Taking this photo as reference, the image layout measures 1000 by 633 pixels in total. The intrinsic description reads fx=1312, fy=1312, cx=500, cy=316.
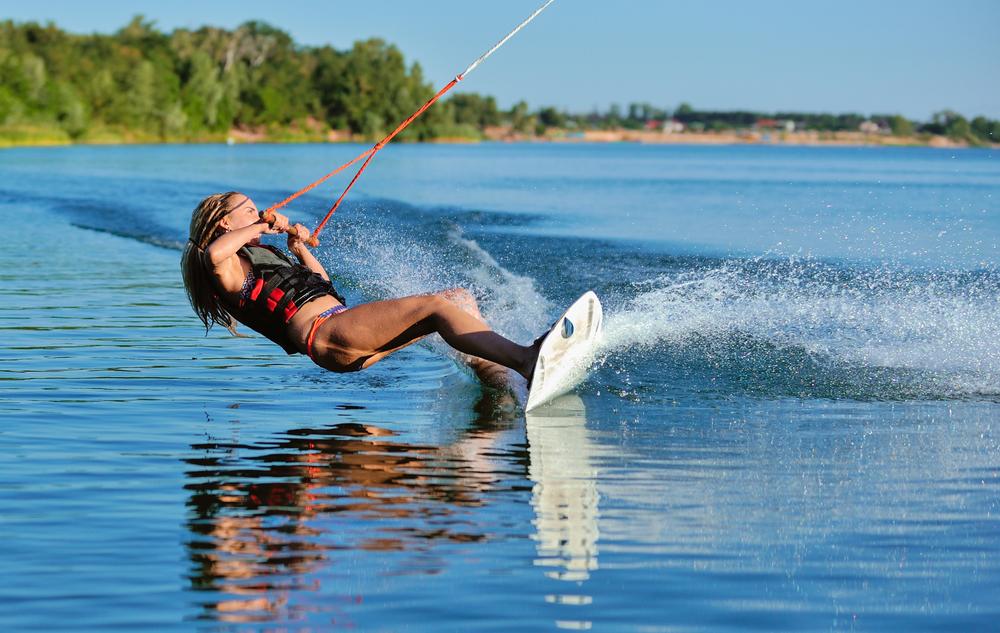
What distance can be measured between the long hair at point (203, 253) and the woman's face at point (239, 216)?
0.08 ft

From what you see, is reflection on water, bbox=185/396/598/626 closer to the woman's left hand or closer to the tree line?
the woman's left hand

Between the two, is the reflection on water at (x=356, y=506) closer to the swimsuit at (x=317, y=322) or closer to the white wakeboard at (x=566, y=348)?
the white wakeboard at (x=566, y=348)

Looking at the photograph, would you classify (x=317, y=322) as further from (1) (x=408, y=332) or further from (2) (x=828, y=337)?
(2) (x=828, y=337)

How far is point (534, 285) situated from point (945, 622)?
9474 millimetres

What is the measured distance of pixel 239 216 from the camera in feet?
21.3

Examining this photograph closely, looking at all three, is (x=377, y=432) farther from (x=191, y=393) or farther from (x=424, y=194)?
(x=424, y=194)

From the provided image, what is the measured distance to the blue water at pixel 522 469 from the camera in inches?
158

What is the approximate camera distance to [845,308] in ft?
35.2

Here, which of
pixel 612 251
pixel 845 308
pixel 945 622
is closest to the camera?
pixel 945 622

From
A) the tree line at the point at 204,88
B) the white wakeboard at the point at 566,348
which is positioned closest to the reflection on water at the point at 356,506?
the white wakeboard at the point at 566,348

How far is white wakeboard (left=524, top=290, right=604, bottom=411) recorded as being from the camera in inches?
250

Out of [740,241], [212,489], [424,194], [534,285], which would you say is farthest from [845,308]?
[424,194]

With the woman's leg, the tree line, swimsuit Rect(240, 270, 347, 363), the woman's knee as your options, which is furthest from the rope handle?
the tree line

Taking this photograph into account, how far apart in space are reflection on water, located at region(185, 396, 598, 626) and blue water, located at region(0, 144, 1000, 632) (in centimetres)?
2
